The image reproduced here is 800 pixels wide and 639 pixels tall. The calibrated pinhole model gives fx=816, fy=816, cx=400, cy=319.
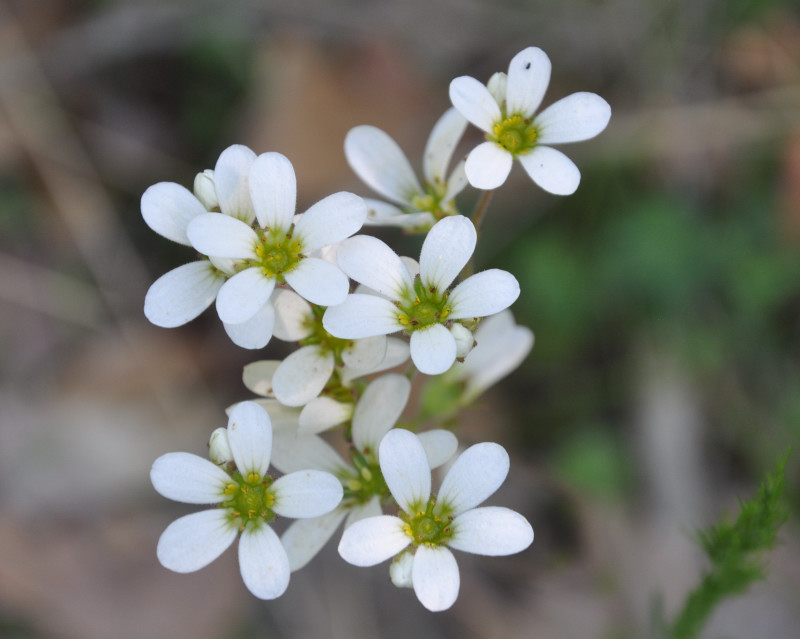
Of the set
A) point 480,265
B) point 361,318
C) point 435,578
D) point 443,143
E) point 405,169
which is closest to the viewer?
point 435,578

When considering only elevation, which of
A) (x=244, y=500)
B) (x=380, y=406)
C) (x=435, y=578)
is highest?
(x=380, y=406)

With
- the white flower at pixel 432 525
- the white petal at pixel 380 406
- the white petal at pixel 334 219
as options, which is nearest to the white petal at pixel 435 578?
the white flower at pixel 432 525

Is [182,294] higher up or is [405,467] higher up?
[182,294]

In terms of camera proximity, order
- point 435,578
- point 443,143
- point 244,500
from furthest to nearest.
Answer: point 443,143, point 244,500, point 435,578

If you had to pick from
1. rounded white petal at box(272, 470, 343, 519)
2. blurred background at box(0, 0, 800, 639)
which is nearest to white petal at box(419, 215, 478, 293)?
rounded white petal at box(272, 470, 343, 519)

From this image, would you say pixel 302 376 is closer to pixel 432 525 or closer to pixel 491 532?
pixel 432 525

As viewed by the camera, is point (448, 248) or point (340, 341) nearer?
point (448, 248)

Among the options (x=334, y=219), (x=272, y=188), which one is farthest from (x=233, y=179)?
(x=334, y=219)
